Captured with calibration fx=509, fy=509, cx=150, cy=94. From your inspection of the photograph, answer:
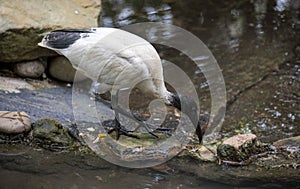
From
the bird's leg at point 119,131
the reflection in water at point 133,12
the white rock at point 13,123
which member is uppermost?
the reflection in water at point 133,12

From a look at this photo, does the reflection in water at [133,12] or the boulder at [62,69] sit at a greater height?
the reflection in water at [133,12]

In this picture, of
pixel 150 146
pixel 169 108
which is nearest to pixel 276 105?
pixel 169 108

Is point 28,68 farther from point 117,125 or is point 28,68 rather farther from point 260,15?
point 260,15

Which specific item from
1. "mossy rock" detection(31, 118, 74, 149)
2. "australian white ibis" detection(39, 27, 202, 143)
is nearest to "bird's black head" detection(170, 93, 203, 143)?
"australian white ibis" detection(39, 27, 202, 143)

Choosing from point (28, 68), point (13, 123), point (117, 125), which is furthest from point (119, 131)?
point (28, 68)

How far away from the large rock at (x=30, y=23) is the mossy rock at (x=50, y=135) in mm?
1389

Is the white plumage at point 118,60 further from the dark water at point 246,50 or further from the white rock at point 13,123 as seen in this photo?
the dark water at point 246,50

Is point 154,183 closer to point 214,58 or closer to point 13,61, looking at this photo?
point 13,61

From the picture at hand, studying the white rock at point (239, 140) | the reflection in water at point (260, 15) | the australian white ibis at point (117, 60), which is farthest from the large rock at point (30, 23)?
the reflection in water at point (260, 15)

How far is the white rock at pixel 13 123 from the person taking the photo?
4848mm

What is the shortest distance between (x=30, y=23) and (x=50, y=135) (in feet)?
5.52

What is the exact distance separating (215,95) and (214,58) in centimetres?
100

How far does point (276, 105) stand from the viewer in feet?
20.0

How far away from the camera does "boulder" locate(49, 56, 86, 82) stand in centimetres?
632
